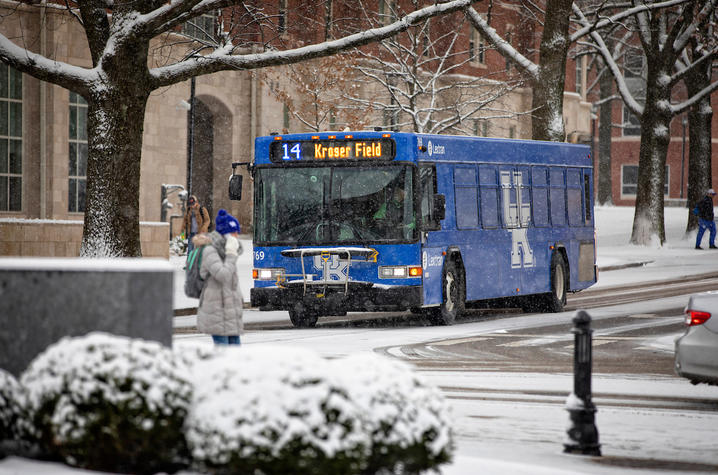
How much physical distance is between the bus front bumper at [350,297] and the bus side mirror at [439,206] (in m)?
1.08

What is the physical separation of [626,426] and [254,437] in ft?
16.5

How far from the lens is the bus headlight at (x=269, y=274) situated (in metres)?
19.4

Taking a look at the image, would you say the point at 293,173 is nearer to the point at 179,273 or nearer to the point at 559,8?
the point at 179,273

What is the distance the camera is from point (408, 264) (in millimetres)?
18953

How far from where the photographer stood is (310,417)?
250 inches

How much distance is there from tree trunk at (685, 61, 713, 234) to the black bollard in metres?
37.9

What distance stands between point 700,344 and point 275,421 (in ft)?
20.8

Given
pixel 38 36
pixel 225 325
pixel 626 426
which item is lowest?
pixel 626 426

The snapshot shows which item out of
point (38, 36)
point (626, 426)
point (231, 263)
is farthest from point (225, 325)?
point (38, 36)

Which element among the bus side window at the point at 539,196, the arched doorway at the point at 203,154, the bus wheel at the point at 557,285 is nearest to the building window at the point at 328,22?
the bus side window at the point at 539,196

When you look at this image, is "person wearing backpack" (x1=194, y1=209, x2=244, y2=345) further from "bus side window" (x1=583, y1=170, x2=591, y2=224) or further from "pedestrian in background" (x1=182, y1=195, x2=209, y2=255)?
"pedestrian in background" (x1=182, y1=195, x2=209, y2=255)

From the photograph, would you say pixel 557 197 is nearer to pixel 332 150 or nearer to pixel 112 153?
pixel 332 150

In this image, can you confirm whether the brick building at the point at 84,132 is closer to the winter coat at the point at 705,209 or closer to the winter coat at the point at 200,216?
the winter coat at the point at 200,216

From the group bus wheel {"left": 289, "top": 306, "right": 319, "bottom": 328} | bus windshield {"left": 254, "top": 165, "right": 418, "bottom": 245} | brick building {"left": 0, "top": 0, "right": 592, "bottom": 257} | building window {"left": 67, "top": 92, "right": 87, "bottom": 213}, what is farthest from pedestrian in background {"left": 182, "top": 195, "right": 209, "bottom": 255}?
bus windshield {"left": 254, "top": 165, "right": 418, "bottom": 245}
